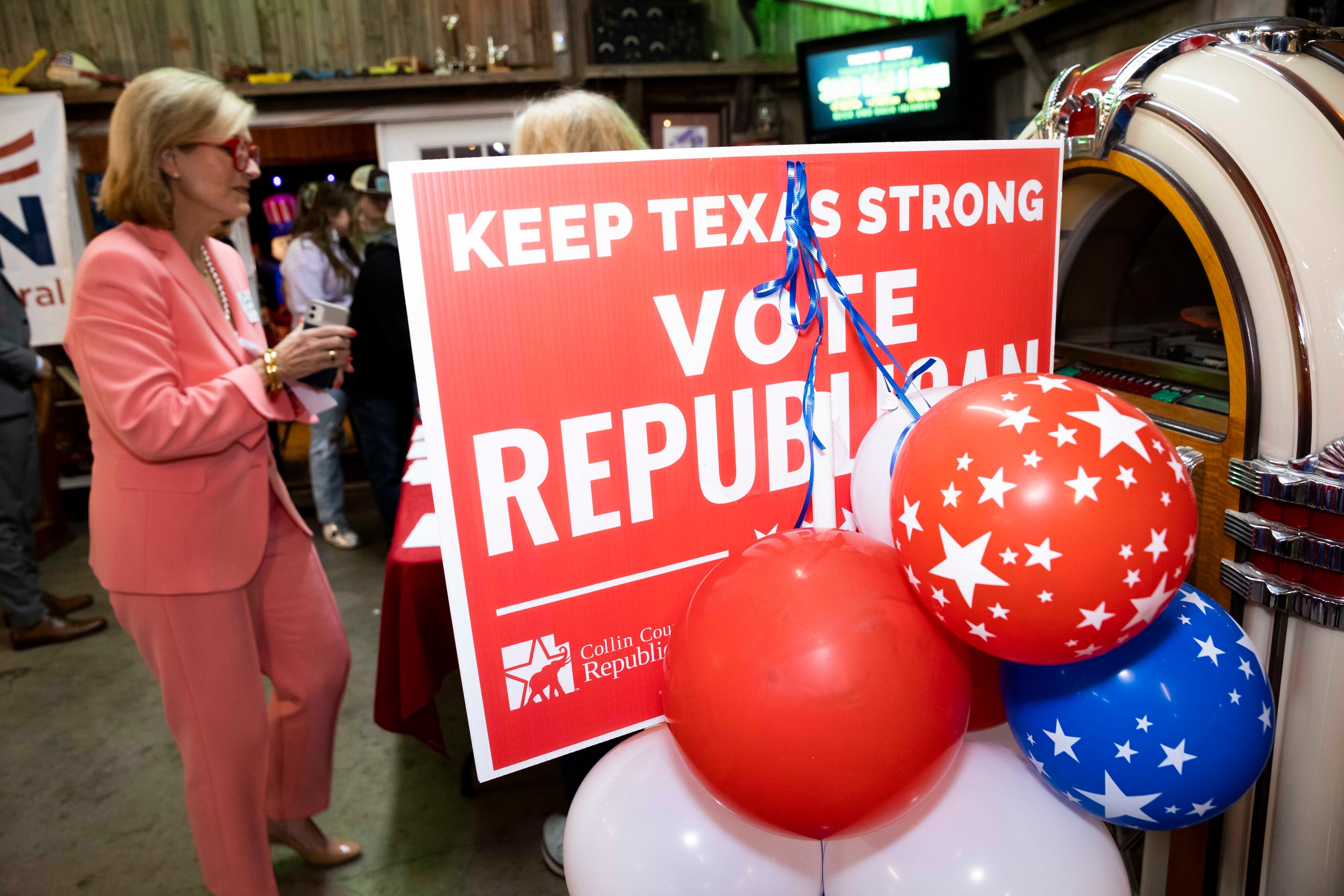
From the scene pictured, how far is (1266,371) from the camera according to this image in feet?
3.78

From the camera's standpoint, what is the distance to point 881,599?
2.62ft

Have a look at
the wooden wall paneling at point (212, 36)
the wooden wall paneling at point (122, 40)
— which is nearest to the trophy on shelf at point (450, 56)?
the wooden wall paneling at point (212, 36)

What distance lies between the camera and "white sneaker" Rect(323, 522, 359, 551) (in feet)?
13.8

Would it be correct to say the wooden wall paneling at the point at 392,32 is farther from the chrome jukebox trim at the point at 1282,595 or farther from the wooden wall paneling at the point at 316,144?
the chrome jukebox trim at the point at 1282,595

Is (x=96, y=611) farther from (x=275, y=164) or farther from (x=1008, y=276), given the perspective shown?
(x=275, y=164)

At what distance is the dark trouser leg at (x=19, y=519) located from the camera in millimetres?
3146

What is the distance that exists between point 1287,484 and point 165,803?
2832mm

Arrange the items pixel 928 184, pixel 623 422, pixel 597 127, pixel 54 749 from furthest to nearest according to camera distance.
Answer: pixel 54 749, pixel 597 127, pixel 928 184, pixel 623 422

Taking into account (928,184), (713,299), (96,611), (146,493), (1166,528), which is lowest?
(96,611)

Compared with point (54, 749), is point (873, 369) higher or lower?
higher

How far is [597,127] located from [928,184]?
92 centimetres

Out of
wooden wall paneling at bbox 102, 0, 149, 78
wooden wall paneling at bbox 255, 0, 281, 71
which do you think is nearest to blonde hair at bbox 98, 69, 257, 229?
wooden wall paneling at bbox 255, 0, 281, 71

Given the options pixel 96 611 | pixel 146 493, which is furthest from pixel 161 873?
pixel 96 611

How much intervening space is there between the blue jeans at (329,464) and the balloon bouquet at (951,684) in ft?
11.5
